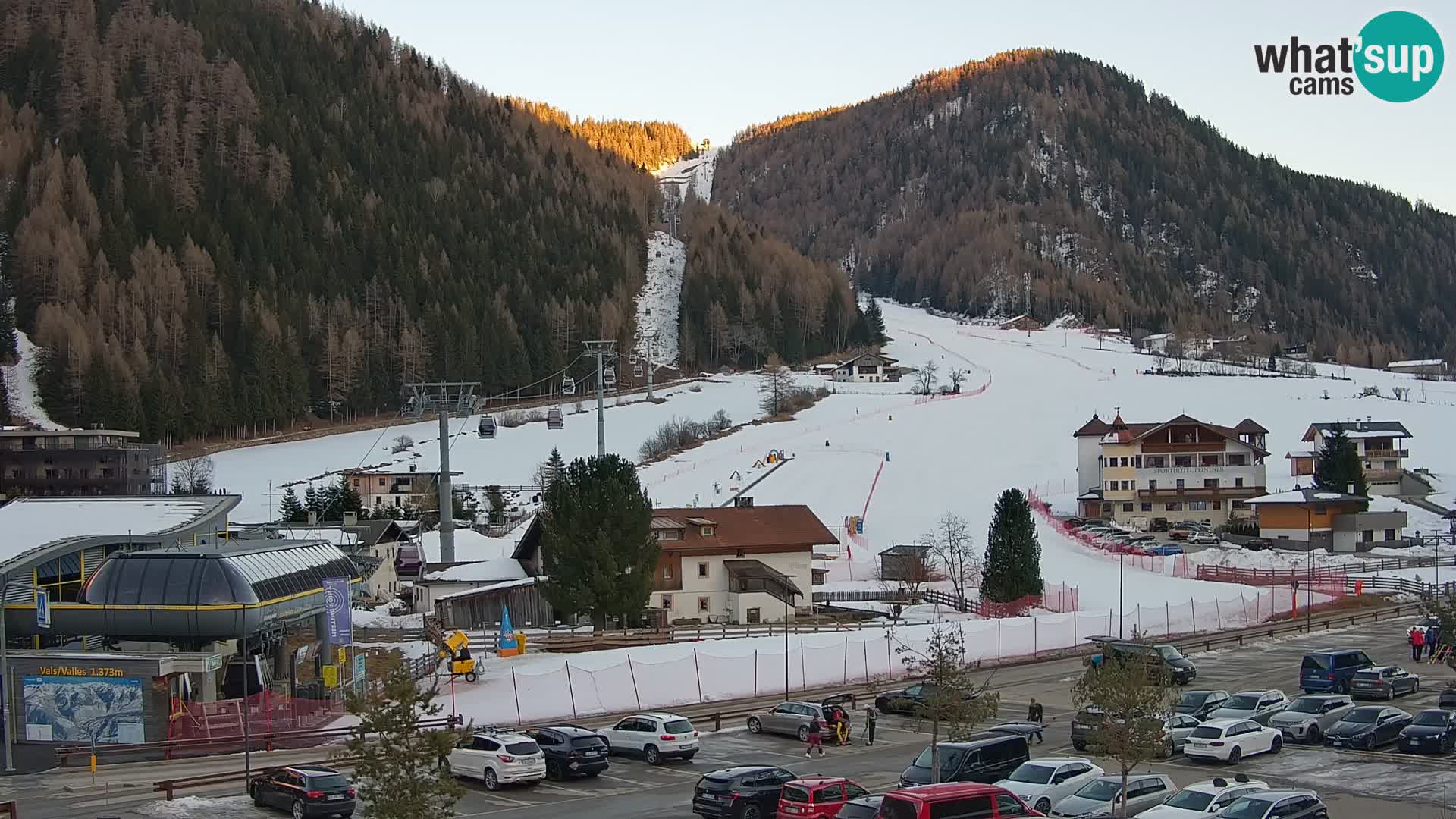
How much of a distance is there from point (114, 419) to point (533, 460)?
3717 cm

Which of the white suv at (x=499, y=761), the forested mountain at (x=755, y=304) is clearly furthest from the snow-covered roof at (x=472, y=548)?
the forested mountain at (x=755, y=304)

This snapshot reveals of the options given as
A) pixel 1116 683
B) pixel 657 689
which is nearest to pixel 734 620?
pixel 657 689

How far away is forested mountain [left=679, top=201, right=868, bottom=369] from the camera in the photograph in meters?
165

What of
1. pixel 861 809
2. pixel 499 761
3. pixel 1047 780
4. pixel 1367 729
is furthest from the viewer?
pixel 1367 729

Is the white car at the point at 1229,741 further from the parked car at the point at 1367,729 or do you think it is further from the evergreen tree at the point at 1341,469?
the evergreen tree at the point at 1341,469

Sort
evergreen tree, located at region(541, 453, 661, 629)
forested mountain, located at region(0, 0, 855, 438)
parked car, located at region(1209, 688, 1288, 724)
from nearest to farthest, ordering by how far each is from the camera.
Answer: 1. parked car, located at region(1209, 688, 1288, 724)
2. evergreen tree, located at region(541, 453, 661, 629)
3. forested mountain, located at region(0, 0, 855, 438)

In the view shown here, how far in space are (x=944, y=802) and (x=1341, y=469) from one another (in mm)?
58909

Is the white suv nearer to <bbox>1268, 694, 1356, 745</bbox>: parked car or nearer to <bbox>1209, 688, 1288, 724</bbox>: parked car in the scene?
<bbox>1209, 688, 1288, 724</bbox>: parked car

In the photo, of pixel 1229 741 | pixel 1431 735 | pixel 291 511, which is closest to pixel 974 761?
pixel 1229 741

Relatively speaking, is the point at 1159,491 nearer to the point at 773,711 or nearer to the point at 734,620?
the point at 734,620

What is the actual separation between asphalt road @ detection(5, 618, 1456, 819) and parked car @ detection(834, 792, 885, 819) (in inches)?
139

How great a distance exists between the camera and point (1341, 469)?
70.1 metres

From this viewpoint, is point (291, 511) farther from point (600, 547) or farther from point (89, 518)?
point (600, 547)

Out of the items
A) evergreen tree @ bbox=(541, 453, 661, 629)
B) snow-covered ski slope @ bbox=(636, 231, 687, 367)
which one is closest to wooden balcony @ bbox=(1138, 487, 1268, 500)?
evergreen tree @ bbox=(541, 453, 661, 629)
